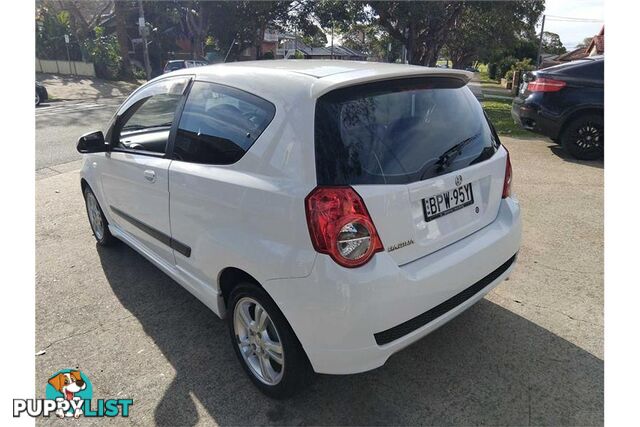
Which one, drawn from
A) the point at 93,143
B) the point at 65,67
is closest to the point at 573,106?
the point at 93,143

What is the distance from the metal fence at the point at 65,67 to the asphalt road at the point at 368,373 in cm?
3122

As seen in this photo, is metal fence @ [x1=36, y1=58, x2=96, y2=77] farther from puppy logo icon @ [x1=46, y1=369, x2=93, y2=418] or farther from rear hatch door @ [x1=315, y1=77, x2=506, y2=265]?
rear hatch door @ [x1=315, y1=77, x2=506, y2=265]

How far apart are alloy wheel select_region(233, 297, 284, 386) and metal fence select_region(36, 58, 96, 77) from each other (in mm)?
33704

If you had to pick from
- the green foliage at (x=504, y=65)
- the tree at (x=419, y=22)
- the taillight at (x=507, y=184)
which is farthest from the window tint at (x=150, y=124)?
the green foliage at (x=504, y=65)

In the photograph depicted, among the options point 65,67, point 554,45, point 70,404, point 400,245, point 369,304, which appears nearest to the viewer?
point 369,304

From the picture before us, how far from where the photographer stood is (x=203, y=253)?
8.78 ft

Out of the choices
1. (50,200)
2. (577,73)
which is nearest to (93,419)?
(50,200)

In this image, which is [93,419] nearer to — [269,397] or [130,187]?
[269,397]

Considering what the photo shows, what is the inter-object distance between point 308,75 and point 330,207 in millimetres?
753

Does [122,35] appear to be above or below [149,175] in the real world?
above

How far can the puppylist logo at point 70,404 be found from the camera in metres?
2.50

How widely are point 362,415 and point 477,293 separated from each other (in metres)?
0.92

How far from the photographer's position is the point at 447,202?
7.67 feet

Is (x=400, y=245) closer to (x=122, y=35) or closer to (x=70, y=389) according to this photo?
(x=70, y=389)
